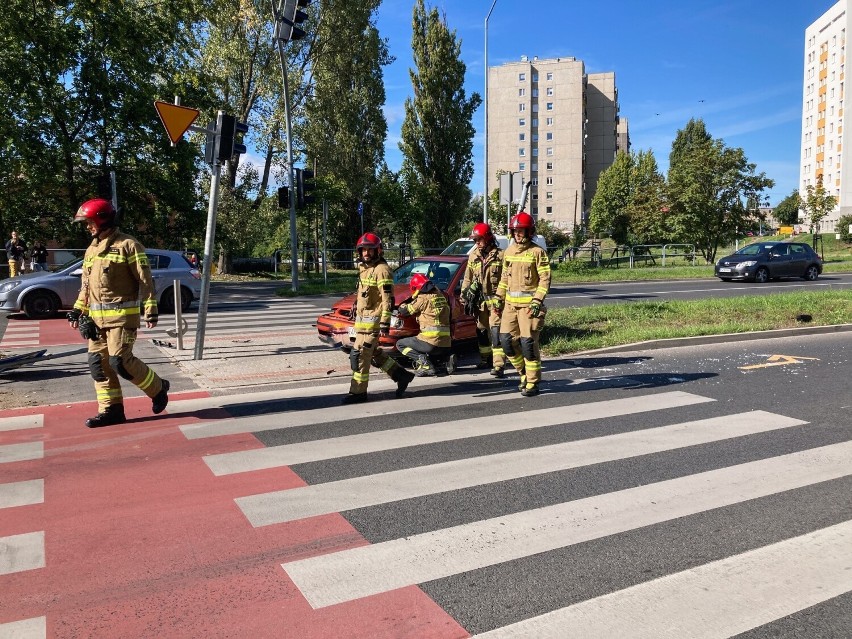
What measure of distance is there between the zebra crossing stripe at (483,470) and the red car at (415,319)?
11.9ft

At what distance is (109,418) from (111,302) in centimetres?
107

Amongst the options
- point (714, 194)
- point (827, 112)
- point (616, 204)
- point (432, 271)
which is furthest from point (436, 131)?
point (827, 112)

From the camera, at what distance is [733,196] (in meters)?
33.7

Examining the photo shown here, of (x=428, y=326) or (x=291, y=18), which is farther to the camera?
(x=291, y=18)

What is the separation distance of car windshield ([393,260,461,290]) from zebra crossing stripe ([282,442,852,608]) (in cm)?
545

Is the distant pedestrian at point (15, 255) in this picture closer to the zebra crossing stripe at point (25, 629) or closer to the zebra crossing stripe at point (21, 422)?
the zebra crossing stripe at point (21, 422)

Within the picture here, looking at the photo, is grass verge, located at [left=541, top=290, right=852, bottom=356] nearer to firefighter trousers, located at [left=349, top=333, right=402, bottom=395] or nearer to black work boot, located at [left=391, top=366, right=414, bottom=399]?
black work boot, located at [left=391, top=366, right=414, bottom=399]

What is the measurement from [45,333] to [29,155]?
40.8 feet

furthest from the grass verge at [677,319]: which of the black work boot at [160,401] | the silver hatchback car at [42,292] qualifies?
the silver hatchback car at [42,292]

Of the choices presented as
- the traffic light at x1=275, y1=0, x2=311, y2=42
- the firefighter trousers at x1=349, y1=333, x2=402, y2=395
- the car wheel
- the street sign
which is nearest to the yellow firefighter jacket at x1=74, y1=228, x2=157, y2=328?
the firefighter trousers at x1=349, y1=333, x2=402, y2=395

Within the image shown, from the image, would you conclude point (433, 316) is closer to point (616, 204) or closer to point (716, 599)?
point (716, 599)

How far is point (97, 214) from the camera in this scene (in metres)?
5.96

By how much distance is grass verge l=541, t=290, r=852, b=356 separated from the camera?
11102 mm

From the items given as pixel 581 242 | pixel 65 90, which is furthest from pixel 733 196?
pixel 65 90
